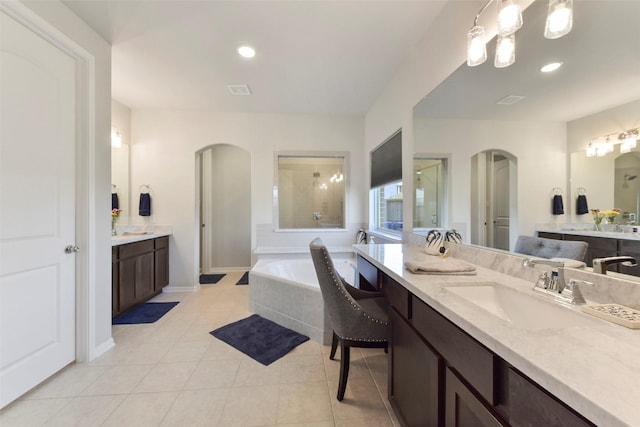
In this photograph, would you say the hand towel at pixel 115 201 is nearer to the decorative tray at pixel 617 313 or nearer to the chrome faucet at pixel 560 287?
the chrome faucet at pixel 560 287

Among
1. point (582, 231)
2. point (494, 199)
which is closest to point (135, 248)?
point (494, 199)

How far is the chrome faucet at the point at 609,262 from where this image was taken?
0.84 metres

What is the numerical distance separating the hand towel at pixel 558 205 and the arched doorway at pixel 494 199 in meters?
0.18

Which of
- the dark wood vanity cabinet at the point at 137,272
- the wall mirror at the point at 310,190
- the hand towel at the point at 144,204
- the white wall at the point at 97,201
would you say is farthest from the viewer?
the wall mirror at the point at 310,190

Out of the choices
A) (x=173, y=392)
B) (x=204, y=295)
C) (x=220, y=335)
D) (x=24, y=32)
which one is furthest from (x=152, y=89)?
(x=173, y=392)

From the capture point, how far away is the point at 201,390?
1668 millimetres

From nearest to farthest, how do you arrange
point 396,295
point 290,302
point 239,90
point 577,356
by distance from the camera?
1. point 577,356
2. point 396,295
3. point 290,302
4. point 239,90

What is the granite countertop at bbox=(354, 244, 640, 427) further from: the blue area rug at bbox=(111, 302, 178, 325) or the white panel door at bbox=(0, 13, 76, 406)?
the blue area rug at bbox=(111, 302, 178, 325)

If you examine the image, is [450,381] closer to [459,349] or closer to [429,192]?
[459,349]

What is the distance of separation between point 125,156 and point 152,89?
1.11 metres

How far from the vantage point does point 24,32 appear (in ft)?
5.14

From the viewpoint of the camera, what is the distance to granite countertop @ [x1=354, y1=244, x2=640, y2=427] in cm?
42

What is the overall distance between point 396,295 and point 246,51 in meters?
2.43

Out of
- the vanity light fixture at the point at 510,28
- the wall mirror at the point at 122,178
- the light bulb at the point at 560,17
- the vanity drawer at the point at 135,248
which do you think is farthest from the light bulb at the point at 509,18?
the wall mirror at the point at 122,178
